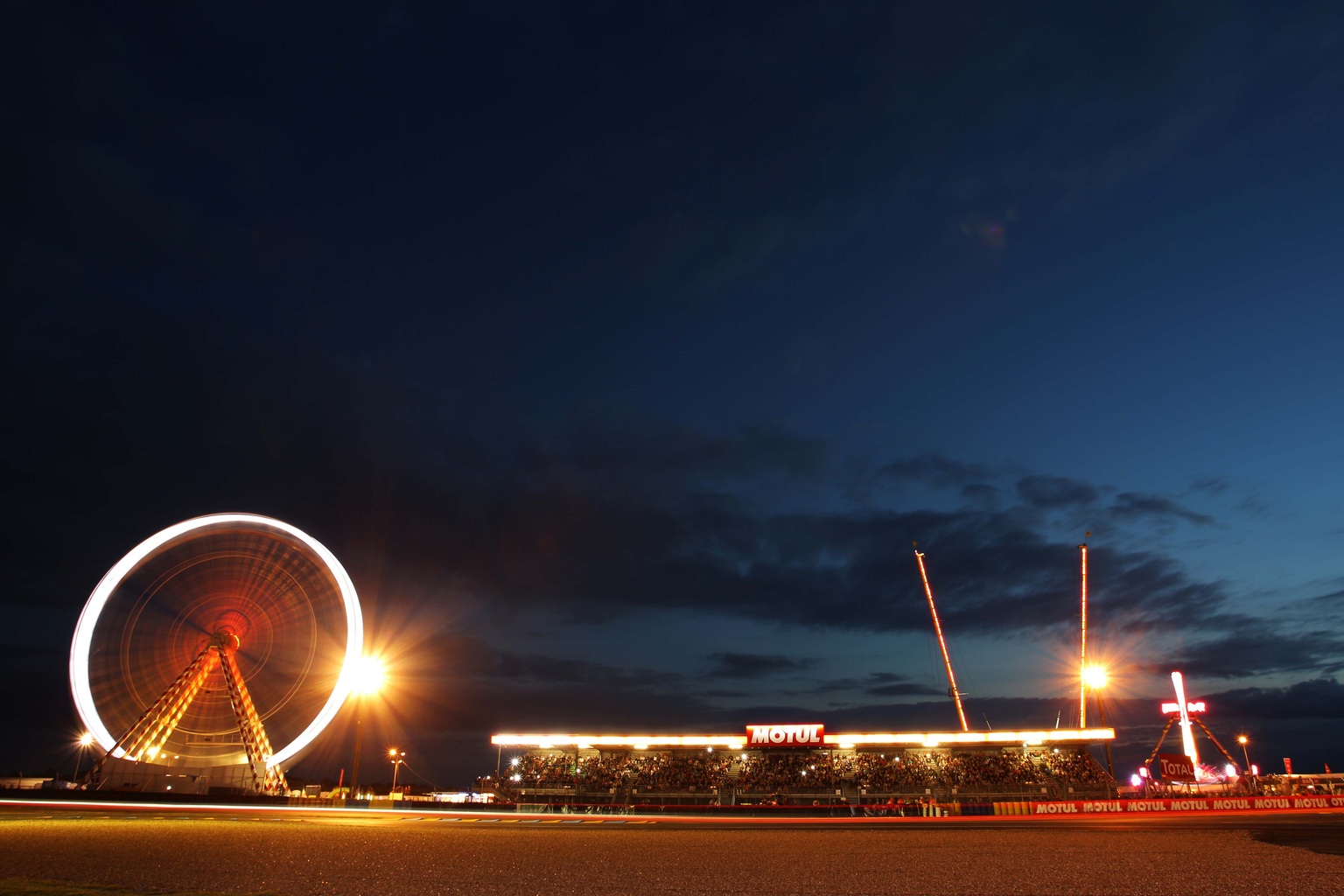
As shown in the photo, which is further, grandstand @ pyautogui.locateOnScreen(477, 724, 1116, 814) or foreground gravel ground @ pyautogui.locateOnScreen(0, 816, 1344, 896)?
grandstand @ pyautogui.locateOnScreen(477, 724, 1116, 814)

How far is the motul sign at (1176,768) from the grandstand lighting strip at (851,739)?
62.4 ft

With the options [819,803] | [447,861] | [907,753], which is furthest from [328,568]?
[907,753]

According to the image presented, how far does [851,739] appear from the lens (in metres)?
71.0

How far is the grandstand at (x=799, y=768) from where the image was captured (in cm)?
6631

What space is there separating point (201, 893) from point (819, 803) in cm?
6516

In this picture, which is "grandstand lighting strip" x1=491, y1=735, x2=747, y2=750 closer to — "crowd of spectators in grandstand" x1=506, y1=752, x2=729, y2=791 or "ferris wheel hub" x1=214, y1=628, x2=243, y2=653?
"crowd of spectators in grandstand" x1=506, y1=752, x2=729, y2=791

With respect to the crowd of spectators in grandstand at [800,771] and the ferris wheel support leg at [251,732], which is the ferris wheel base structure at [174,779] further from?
the crowd of spectators in grandstand at [800,771]

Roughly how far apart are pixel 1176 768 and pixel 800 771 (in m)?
32.1

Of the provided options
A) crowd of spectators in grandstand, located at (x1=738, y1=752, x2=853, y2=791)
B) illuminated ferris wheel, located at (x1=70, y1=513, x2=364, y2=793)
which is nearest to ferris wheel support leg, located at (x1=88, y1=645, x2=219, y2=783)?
illuminated ferris wheel, located at (x1=70, y1=513, x2=364, y2=793)

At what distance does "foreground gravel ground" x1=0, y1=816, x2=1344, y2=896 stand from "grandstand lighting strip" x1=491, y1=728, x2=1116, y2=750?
172 feet

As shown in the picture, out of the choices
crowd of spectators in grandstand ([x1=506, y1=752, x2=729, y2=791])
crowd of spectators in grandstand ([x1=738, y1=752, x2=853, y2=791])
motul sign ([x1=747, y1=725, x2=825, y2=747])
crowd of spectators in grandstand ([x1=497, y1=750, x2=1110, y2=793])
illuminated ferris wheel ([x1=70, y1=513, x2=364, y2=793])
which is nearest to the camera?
illuminated ferris wheel ([x1=70, y1=513, x2=364, y2=793])

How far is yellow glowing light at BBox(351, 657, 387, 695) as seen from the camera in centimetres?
4200

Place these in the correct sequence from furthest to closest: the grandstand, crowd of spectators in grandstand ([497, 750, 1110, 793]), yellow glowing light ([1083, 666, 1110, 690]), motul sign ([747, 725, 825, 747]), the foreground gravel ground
Result: 1. yellow glowing light ([1083, 666, 1110, 690])
2. motul sign ([747, 725, 825, 747])
3. crowd of spectators in grandstand ([497, 750, 1110, 793])
4. the grandstand
5. the foreground gravel ground

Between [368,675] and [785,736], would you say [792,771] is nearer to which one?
[785,736]
